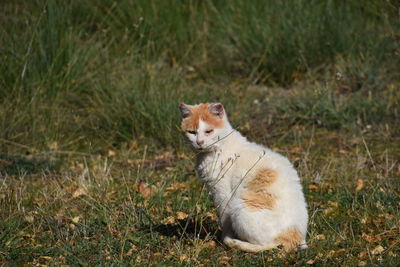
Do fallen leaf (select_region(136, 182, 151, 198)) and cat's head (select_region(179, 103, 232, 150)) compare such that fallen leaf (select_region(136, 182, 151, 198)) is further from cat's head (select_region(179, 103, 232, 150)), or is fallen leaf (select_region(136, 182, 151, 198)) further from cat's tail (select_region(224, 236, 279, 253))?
cat's tail (select_region(224, 236, 279, 253))

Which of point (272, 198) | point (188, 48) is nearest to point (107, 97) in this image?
point (188, 48)

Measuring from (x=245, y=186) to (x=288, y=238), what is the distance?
45cm

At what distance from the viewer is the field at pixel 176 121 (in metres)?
4.40

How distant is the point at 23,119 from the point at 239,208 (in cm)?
366

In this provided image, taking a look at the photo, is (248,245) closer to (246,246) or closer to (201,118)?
(246,246)

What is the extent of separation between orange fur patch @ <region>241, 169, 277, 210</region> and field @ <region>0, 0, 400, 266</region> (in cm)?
31

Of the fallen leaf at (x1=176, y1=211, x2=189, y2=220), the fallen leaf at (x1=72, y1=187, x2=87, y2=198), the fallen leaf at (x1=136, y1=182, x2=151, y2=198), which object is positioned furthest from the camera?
the fallen leaf at (x1=72, y1=187, x2=87, y2=198)

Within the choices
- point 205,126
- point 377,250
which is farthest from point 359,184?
point 205,126

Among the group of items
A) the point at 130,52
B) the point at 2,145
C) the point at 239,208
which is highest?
the point at 239,208

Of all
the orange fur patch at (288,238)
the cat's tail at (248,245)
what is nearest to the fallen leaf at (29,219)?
the cat's tail at (248,245)

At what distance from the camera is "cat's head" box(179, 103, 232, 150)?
4441mm

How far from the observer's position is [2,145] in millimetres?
6867

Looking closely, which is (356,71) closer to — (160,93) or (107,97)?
(160,93)

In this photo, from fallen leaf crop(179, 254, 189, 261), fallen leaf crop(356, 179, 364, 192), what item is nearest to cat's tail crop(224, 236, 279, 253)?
fallen leaf crop(179, 254, 189, 261)
